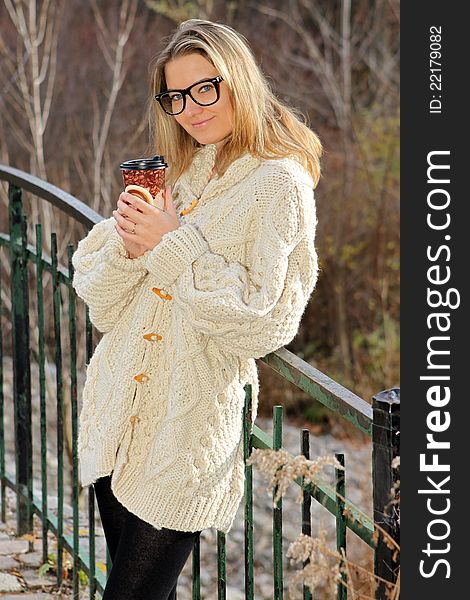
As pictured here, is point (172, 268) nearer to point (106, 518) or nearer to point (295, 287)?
point (295, 287)

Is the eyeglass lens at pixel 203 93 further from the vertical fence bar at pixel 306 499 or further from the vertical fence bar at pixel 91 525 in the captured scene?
the vertical fence bar at pixel 91 525

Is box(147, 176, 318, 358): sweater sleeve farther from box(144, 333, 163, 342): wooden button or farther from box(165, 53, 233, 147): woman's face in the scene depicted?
box(165, 53, 233, 147): woman's face

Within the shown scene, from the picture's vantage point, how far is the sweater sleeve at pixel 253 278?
7.11 ft

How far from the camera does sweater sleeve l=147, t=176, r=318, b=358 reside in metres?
2.17

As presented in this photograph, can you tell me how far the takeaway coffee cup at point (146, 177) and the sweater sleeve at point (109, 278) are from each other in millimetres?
153

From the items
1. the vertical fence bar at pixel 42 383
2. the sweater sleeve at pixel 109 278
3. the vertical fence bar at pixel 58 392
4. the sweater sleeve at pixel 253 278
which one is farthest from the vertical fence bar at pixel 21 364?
the sweater sleeve at pixel 253 278

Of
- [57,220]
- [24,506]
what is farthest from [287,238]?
[57,220]

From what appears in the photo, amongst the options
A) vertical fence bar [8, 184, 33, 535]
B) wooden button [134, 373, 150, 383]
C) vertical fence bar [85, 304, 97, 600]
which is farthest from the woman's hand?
vertical fence bar [8, 184, 33, 535]

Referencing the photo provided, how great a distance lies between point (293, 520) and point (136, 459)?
5136 millimetres

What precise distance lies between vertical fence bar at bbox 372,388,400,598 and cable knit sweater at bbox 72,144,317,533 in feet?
1.24

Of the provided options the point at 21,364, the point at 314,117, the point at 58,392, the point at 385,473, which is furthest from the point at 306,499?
the point at 314,117

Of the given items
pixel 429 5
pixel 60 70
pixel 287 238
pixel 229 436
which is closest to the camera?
pixel 287 238

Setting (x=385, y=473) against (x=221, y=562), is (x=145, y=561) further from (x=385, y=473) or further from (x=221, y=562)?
(x=385, y=473)

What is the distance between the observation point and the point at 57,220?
24.1 ft
